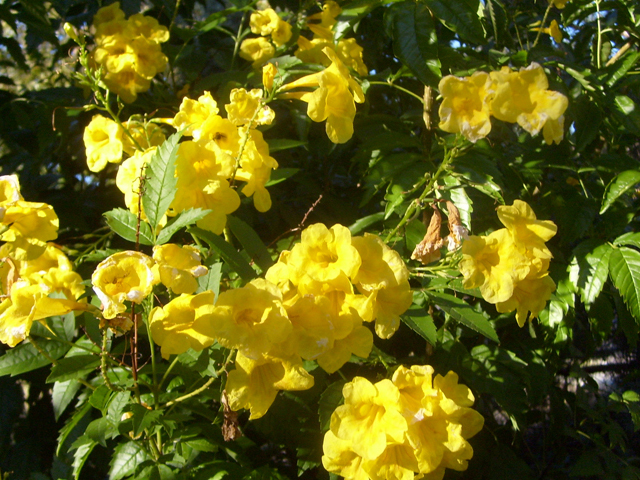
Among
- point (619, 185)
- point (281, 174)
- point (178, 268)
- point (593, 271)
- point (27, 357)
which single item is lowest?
point (593, 271)

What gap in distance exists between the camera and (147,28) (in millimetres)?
1644

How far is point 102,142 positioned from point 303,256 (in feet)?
2.12

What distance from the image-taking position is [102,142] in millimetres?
1152

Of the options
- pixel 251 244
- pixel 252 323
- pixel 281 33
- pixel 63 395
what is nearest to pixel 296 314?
pixel 252 323

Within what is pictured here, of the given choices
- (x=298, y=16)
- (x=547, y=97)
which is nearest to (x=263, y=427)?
(x=547, y=97)

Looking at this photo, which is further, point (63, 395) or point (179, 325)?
point (63, 395)

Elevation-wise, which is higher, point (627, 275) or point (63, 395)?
point (627, 275)

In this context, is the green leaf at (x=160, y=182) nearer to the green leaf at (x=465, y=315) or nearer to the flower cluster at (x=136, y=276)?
the flower cluster at (x=136, y=276)

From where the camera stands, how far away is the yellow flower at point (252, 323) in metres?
0.72

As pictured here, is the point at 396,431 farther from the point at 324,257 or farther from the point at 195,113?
the point at 195,113

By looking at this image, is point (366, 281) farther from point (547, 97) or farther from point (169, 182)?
point (547, 97)

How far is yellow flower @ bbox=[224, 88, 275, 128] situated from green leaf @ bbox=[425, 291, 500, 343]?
Result: 0.54m

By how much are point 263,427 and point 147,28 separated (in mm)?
1338

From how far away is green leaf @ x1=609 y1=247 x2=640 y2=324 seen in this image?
1358mm
